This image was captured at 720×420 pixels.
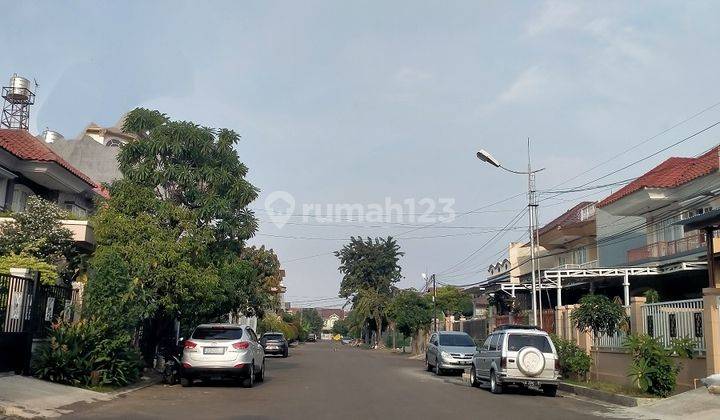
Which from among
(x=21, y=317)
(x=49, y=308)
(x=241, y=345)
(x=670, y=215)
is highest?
(x=670, y=215)

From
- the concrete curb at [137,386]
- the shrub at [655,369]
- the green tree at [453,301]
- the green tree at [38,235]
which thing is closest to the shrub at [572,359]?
the shrub at [655,369]

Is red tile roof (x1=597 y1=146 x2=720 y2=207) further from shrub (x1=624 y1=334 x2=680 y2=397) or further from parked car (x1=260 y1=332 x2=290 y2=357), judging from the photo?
parked car (x1=260 y1=332 x2=290 y2=357)

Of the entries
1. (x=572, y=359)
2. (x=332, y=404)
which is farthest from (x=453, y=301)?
(x=332, y=404)

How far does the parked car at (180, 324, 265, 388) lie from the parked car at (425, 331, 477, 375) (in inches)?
428

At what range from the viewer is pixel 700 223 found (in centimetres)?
1859

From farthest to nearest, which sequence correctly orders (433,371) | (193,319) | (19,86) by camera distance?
(19,86), (433,371), (193,319)

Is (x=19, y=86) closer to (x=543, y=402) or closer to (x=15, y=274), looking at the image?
(x=15, y=274)

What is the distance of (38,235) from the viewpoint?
65.7ft

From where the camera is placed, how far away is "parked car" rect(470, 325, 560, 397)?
58.8ft

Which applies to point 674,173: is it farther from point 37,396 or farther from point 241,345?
point 37,396

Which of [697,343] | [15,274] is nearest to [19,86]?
[15,274]

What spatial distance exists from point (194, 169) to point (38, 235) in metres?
4.97

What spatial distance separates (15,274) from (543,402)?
41.5 feet

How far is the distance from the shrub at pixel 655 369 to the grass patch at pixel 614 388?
0.91 feet
